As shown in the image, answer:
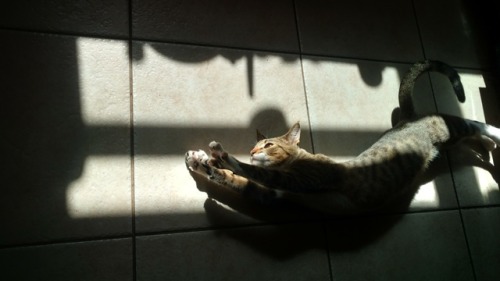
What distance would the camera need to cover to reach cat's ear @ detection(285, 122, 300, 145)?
132 cm

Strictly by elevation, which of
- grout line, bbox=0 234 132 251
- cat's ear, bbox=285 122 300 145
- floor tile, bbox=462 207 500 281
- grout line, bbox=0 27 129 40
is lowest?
floor tile, bbox=462 207 500 281

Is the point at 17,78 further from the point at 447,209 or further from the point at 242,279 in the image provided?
the point at 447,209

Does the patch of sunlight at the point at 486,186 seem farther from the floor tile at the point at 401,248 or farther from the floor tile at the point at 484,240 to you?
the floor tile at the point at 401,248

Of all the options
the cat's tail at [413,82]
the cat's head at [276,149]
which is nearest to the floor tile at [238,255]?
the cat's head at [276,149]

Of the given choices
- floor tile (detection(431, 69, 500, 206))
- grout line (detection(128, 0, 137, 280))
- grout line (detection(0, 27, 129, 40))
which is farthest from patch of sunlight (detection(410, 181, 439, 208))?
grout line (detection(0, 27, 129, 40))

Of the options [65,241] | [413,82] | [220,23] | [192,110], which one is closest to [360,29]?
[413,82]

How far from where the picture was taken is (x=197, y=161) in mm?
1162

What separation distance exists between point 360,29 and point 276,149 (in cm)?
80

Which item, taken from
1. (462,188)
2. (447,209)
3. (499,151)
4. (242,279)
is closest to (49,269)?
(242,279)

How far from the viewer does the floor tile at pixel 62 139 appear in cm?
103

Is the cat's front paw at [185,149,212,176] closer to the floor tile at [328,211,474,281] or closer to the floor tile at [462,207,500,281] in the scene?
the floor tile at [328,211,474,281]

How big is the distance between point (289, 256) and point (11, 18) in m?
1.22

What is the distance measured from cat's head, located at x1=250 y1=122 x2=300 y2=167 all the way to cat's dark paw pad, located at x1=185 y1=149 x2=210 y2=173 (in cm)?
17

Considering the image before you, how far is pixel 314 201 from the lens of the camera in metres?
1.26
